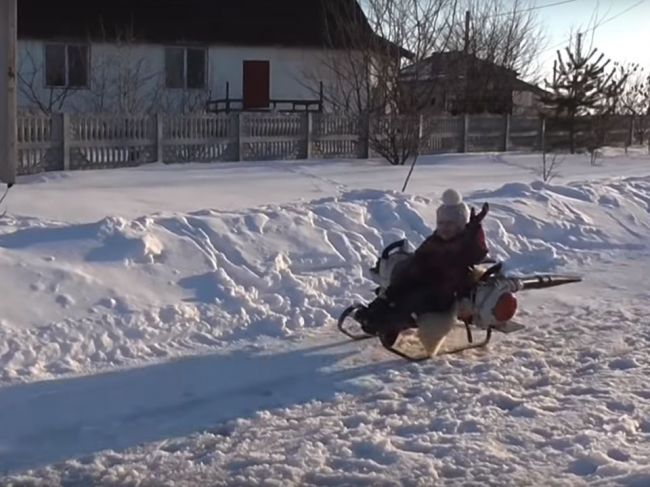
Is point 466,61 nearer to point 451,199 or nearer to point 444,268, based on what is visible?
point 451,199

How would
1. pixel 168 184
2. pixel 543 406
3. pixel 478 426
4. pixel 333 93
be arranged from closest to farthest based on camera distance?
pixel 478 426
pixel 543 406
pixel 168 184
pixel 333 93

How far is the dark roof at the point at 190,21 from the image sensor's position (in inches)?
1273

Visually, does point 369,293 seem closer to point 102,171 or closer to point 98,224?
point 98,224

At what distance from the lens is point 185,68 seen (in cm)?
3416

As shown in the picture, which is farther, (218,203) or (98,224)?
(218,203)

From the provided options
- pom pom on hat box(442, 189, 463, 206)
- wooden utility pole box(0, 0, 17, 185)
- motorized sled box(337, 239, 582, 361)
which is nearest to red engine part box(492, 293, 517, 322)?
motorized sled box(337, 239, 582, 361)

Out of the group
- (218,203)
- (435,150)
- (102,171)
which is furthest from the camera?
(435,150)

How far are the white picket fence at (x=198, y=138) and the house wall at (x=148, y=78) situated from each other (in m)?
5.80

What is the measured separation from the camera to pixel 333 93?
3134 centimetres

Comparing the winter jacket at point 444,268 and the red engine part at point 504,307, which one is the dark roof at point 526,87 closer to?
the winter jacket at point 444,268

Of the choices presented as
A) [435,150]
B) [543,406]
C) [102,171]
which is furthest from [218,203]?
[435,150]

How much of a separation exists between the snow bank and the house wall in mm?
19265

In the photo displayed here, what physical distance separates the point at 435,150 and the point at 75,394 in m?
21.8

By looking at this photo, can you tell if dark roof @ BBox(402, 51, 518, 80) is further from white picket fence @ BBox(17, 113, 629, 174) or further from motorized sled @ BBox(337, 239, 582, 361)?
motorized sled @ BBox(337, 239, 582, 361)
